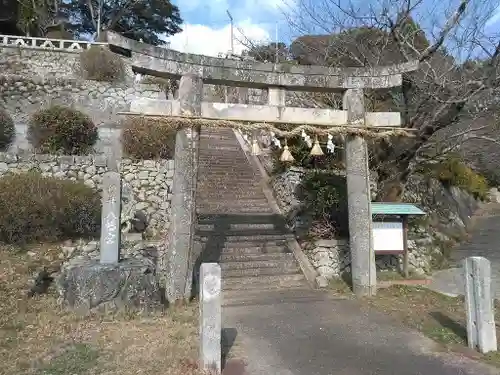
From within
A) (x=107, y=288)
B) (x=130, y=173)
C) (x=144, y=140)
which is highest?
(x=144, y=140)

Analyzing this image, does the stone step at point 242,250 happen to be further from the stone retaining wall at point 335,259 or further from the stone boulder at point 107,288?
the stone boulder at point 107,288

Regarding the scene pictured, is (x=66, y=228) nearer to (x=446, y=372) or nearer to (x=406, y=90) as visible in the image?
(x=446, y=372)

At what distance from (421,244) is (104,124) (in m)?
12.2

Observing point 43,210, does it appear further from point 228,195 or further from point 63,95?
point 63,95

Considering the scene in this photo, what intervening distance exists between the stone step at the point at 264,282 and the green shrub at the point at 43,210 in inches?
151

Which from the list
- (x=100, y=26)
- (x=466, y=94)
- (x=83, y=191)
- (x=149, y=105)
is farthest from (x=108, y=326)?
(x=100, y=26)

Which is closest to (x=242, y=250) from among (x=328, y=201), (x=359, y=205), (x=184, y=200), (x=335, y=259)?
(x=335, y=259)

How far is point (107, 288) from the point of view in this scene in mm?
6973

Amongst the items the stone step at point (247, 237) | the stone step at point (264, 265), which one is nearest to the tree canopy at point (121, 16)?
the stone step at point (247, 237)

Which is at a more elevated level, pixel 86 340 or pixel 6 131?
pixel 6 131

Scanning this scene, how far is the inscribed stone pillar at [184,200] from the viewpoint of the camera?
315 inches

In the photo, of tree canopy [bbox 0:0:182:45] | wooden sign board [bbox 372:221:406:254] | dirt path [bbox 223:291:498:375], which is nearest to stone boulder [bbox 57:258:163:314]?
dirt path [bbox 223:291:498:375]

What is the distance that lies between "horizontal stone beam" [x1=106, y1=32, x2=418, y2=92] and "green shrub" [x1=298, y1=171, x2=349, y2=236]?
3.10m

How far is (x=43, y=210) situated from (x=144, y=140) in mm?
4458
